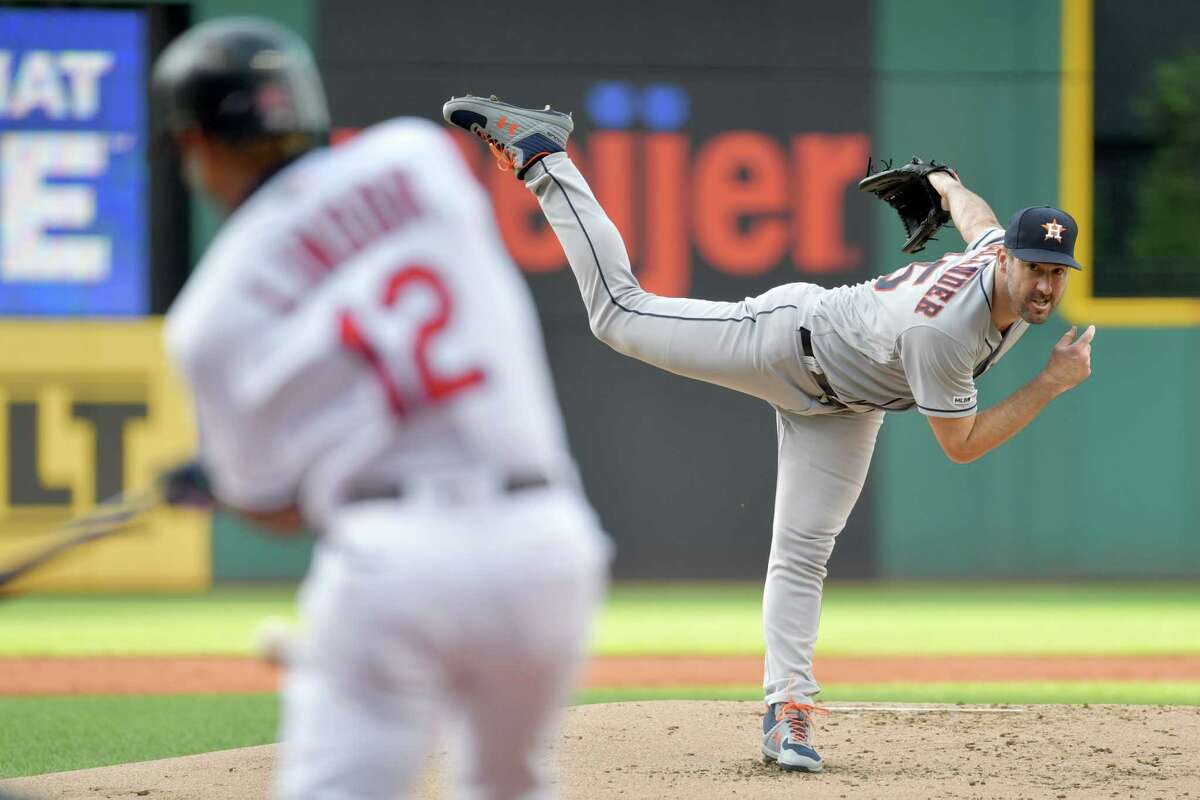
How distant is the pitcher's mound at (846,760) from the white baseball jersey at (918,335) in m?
1.11

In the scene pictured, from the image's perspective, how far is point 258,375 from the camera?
2109 mm

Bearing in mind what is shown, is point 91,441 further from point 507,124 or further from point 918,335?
A: point 918,335

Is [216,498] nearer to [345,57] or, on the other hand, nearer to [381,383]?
[381,383]

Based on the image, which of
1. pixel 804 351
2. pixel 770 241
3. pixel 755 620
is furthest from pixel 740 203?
pixel 804 351

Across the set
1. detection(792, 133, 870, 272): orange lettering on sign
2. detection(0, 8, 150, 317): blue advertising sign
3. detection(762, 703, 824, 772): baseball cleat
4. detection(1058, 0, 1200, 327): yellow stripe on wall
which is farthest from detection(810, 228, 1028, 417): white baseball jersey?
detection(0, 8, 150, 317): blue advertising sign

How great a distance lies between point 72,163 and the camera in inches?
402

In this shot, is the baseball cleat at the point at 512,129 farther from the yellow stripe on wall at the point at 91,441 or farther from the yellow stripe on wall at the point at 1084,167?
the yellow stripe on wall at the point at 1084,167

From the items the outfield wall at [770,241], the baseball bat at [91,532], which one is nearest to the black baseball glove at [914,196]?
the baseball bat at [91,532]

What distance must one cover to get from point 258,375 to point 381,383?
0.16 meters

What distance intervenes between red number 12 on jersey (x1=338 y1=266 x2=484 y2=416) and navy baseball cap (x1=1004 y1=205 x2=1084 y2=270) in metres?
2.70

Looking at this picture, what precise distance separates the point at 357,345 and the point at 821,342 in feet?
9.61

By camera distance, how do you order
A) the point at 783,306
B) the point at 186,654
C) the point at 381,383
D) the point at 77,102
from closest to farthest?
the point at 381,383
the point at 783,306
the point at 186,654
the point at 77,102

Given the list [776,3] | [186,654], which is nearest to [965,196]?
[186,654]

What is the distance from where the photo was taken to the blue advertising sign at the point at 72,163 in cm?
1016
